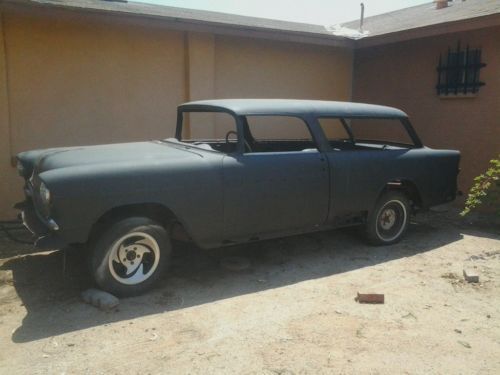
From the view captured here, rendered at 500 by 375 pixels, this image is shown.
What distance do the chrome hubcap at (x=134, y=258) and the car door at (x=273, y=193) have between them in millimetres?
719

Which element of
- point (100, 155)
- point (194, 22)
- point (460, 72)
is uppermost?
point (194, 22)

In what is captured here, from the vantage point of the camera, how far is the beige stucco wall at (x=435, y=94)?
729cm

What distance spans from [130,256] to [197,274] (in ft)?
2.80

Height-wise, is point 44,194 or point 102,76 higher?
point 102,76

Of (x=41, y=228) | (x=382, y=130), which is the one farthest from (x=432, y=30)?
(x=41, y=228)

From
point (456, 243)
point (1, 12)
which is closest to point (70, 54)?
point (1, 12)

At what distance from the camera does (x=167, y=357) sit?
10.0 ft

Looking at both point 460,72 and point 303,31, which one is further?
point 303,31

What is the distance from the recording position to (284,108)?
485cm

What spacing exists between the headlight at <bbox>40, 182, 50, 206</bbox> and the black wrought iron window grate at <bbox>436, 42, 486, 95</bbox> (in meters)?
6.65

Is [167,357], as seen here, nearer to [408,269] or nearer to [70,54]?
[408,269]

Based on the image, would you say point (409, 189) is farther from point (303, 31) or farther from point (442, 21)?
point (303, 31)

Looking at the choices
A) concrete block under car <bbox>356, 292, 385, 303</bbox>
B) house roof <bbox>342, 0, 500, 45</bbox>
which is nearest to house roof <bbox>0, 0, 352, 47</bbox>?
house roof <bbox>342, 0, 500, 45</bbox>

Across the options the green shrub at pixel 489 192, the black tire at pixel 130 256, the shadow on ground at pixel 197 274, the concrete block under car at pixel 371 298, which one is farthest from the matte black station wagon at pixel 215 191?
the concrete block under car at pixel 371 298
